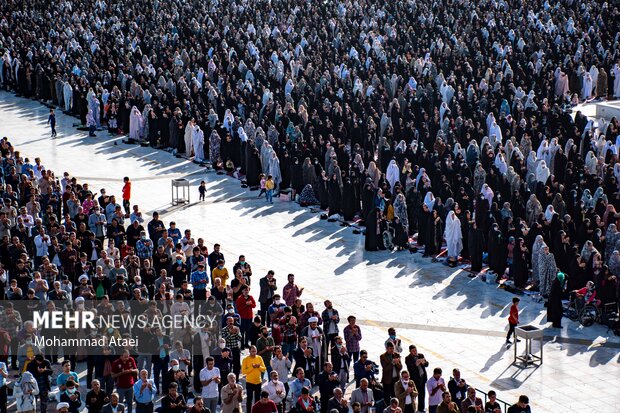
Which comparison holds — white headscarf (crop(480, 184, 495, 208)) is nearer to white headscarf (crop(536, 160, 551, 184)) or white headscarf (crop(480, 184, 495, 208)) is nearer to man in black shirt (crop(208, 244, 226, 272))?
white headscarf (crop(536, 160, 551, 184))

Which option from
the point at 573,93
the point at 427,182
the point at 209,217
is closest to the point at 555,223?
the point at 427,182

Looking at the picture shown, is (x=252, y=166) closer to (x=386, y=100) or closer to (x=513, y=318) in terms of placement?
(x=386, y=100)

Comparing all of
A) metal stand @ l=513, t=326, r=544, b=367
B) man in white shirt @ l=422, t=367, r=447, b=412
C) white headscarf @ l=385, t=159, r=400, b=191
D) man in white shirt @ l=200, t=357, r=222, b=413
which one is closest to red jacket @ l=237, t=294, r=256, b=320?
man in white shirt @ l=200, t=357, r=222, b=413

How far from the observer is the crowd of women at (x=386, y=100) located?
113ft

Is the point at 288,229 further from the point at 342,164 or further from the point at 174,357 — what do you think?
the point at 174,357

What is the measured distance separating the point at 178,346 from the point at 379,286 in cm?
866

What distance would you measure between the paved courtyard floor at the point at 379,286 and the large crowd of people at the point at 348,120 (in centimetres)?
91

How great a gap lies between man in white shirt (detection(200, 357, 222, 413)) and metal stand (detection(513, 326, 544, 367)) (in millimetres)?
6400

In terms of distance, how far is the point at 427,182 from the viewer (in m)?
36.4

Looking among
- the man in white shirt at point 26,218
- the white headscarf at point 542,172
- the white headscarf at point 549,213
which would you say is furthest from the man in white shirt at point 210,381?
the white headscarf at point 542,172

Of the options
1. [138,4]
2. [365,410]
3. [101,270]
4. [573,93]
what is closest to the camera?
[365,410]

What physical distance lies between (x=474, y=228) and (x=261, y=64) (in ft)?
73.8

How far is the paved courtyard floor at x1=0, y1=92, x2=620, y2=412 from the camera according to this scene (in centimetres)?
2620

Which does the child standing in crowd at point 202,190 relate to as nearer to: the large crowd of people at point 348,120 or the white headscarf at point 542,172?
the large crowd of people at point 348,120
